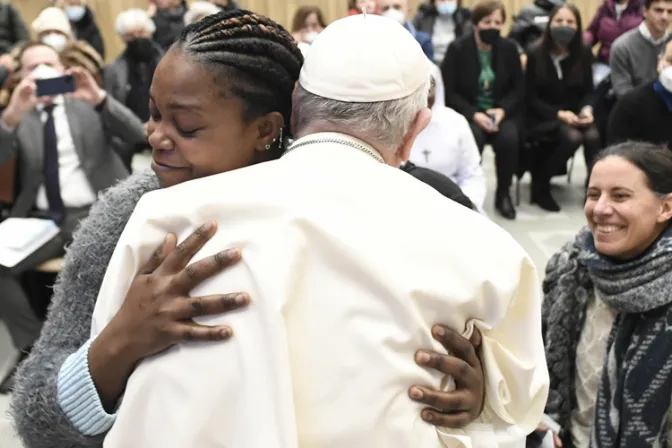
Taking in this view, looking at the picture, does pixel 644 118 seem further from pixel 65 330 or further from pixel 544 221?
pixel 65 330

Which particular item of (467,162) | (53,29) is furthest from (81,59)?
(467,162)

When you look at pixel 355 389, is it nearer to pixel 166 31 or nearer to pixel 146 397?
Answer: pixel 146 397

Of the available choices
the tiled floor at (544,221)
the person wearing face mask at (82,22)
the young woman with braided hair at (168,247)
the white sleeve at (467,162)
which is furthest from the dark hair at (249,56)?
the person wearing face mask at (82,22)

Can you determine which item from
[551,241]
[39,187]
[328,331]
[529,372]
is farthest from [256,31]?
[551,241]

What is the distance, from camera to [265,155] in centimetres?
124

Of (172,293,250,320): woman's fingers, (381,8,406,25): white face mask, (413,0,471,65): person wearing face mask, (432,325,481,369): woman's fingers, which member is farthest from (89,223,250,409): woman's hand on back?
(413,0,471,65): person wearing face mask

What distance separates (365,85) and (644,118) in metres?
3.42

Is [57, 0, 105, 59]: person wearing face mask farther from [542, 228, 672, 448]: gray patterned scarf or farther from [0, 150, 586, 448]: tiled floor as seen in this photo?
[542, 228, 672, 448]: gray patterned scarf

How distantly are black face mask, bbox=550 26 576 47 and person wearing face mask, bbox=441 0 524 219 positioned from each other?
28 centimetres

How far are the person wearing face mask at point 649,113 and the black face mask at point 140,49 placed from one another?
340cm

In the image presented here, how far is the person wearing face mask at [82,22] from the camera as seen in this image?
720 cm

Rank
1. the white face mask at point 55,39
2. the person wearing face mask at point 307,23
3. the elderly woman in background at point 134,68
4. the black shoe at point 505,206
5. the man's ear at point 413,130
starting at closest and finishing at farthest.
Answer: the man's ear at point 413,130
the white face mask at point 55,39
the black shoe at point 505,206
the elderly woman in background at point 134,68
the person wearing face mask at point 307,23

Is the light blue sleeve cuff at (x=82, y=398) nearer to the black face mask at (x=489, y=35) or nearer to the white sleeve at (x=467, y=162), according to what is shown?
the white sleeve at (x=467, y=162)

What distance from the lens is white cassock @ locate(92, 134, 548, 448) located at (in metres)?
0.88
